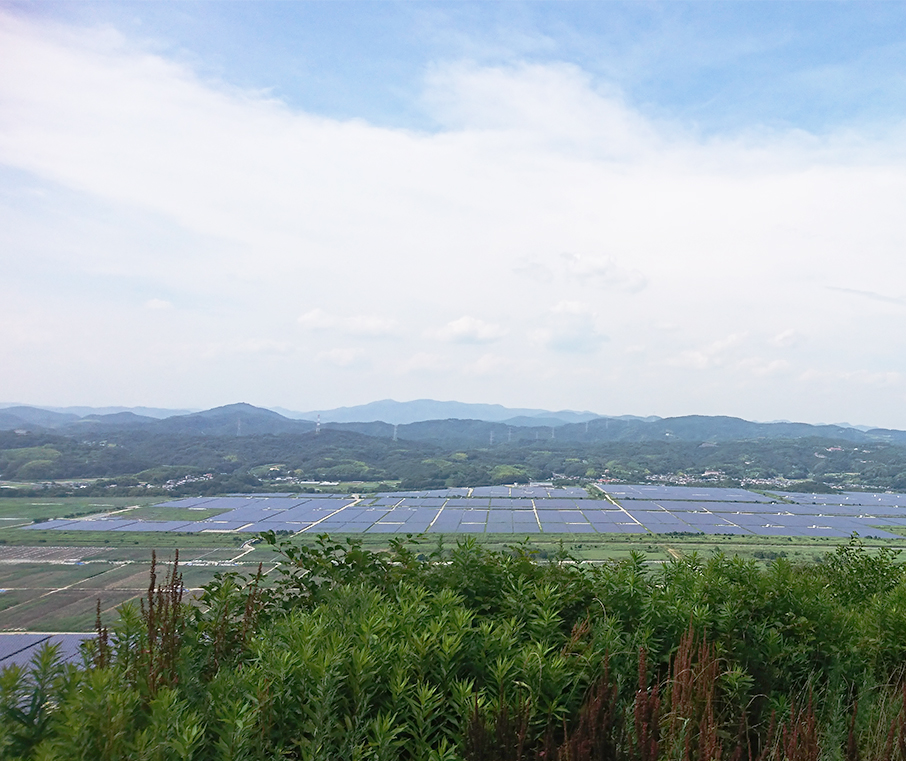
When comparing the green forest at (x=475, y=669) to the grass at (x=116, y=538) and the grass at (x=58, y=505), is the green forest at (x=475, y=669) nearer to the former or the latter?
the grass at (x=116, y=538)

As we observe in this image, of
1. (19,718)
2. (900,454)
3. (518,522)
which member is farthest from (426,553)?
(900,454)

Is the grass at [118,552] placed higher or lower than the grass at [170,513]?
higher

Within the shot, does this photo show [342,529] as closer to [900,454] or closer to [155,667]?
[155,667]

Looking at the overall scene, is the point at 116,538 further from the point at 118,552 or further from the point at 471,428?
the point at 471,428

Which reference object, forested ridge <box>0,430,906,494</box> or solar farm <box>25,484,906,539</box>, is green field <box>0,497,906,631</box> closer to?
solar farm <box>25,484,906,539</box>

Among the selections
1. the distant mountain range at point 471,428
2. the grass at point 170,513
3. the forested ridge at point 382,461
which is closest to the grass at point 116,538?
the grass at point 170,513

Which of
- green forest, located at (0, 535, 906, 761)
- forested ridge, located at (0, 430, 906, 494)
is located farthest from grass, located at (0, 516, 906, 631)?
forested ridge, located at (0, 430, 906, 494)
